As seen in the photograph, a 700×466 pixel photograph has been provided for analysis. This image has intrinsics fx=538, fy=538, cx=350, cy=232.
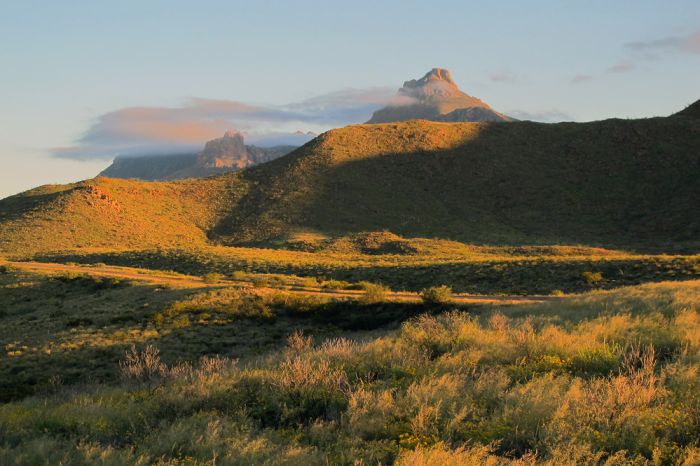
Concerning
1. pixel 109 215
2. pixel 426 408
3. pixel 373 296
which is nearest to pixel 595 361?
pixel 426 408

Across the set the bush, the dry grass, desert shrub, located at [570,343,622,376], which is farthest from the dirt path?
the dry grass

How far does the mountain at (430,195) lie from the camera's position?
8150cm

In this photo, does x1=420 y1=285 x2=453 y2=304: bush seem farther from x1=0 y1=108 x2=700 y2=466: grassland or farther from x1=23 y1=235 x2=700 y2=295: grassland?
x1=23 y1=235 x2=700 y2=295: grassland

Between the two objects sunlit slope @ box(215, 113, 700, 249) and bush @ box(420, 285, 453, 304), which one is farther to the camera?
sunlit slope @ box(215, 113, 700, 249)

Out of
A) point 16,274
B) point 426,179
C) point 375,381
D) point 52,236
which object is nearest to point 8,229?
point 52,236

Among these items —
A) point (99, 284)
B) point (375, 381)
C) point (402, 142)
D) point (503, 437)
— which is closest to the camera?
point (503, 437)

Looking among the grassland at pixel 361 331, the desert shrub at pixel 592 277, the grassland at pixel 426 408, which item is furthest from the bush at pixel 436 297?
the desert shrub at pixel 592 277

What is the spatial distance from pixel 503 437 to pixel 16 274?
46.7m

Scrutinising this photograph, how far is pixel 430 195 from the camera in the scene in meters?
96.1

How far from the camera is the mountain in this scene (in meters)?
81.5

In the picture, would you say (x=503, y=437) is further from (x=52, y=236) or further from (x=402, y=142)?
(x=402, y=142)

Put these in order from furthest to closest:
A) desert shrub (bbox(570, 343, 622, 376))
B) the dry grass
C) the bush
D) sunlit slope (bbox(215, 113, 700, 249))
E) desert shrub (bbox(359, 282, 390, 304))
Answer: sunlit slope (bbox(215, 113, 700, 249))
desert shrub (bbox(359, 282, 390, 304))
the bush
desert shrub (bbox(570, 343, 622, 376))
the dry grass

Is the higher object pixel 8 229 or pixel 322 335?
pixel 8 229

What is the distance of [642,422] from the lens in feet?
24.1
